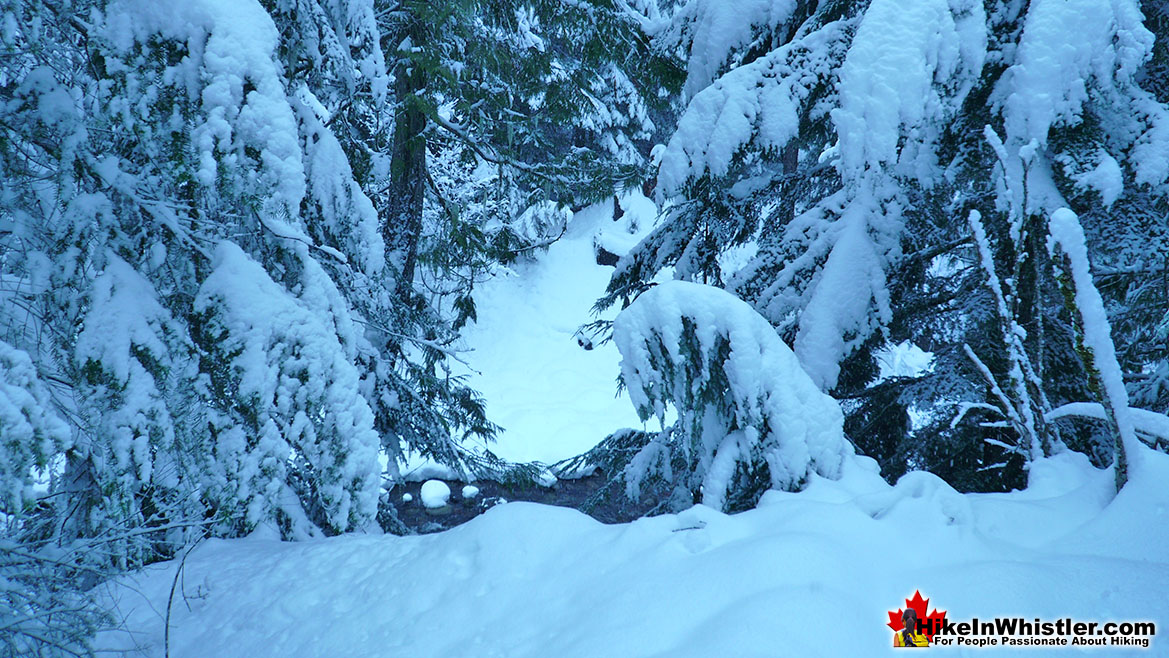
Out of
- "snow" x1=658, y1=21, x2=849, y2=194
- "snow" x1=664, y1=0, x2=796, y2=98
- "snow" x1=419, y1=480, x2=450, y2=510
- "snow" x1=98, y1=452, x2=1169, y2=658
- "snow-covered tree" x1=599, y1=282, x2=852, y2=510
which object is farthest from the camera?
"snow" x1=419, y1=480, x2=450, y2=510

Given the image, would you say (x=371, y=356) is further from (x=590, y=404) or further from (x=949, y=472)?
(x=590, y=404)

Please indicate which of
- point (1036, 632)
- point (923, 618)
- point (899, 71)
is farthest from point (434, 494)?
point (1036, 632)

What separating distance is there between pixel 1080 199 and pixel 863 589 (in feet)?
7.78

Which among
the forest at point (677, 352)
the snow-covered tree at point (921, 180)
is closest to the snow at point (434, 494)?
the forest at point (677, 352)

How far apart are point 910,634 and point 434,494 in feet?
30.1

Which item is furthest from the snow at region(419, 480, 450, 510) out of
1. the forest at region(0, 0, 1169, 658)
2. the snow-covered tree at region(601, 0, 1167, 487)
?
the snow-covered tree at region(601, 0, 1167, 487)

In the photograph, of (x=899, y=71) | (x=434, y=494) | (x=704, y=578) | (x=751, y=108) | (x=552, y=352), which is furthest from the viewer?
(x=552, y=352)

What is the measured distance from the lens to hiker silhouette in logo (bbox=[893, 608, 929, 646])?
5.27 ft

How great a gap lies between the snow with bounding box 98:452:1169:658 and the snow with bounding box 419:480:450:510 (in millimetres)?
7119

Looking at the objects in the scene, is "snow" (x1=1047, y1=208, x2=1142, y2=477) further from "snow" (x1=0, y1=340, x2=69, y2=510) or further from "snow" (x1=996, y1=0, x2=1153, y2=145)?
"snow" (x1=0, y1=340, x2=69, y2=510)

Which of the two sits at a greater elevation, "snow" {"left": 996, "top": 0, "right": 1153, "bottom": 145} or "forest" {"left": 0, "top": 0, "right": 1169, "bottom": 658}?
"snow" {"left": 996, "top": 0, "right": 1153, "bottom": 145}

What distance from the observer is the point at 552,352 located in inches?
701

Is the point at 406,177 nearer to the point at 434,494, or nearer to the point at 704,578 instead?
the point at 434,494

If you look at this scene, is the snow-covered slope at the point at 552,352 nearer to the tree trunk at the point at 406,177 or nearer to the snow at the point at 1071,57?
the tree trunk at the point at 406,177
